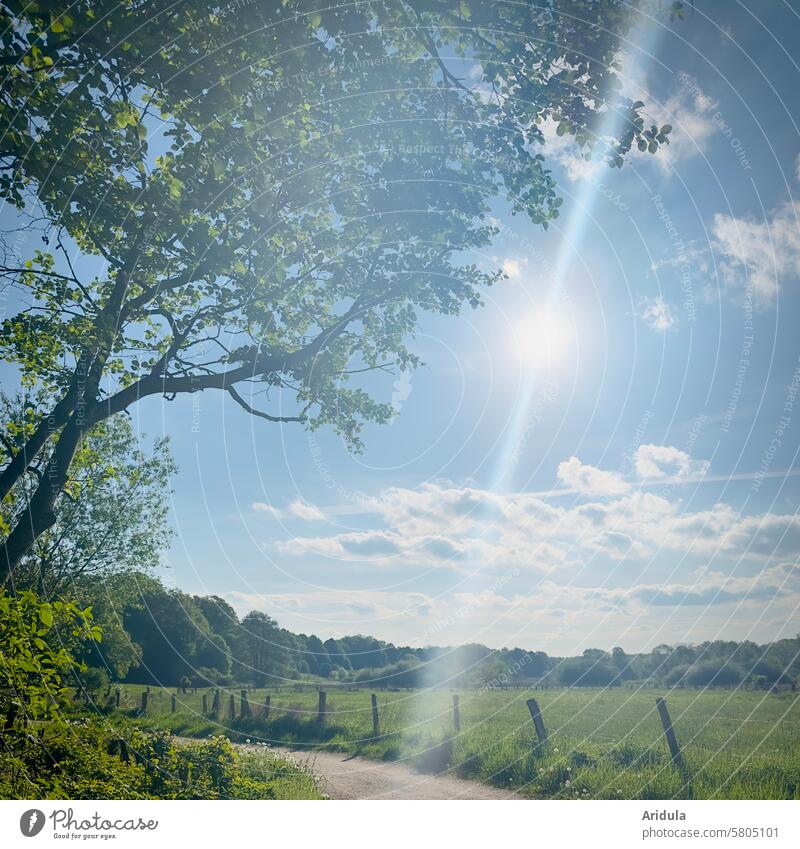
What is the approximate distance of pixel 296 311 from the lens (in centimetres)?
1227

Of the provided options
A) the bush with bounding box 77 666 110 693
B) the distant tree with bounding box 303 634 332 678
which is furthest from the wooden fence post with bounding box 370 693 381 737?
the bush with bounding box 77 666 110 693

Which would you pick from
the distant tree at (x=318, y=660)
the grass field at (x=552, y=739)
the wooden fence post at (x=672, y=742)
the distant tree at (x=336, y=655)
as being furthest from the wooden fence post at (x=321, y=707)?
the wooden fence post at (x=672, y=742)

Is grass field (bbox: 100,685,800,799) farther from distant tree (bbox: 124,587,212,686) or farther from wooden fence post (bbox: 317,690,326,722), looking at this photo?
distant tree (bbox: 124,587,212,686)

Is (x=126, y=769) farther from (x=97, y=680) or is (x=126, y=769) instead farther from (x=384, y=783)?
(x=97, y=680)

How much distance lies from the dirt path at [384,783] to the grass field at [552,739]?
1.85 ft

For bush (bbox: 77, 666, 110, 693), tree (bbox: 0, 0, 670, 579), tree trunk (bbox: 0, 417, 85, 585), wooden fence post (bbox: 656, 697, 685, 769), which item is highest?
tree (bbox: 0, 0, 670, 579)

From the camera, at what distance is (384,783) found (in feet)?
37.1

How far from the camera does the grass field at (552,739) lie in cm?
909

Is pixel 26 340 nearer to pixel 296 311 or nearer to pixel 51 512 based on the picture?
pixel 51 512

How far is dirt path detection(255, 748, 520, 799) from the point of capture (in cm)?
Answer: 1017

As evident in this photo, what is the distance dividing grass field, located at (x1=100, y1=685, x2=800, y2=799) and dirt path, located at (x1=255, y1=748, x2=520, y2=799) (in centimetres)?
57

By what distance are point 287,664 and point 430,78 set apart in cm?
1458

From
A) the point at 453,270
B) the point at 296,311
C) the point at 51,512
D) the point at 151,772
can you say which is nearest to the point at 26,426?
the point at 51,512
